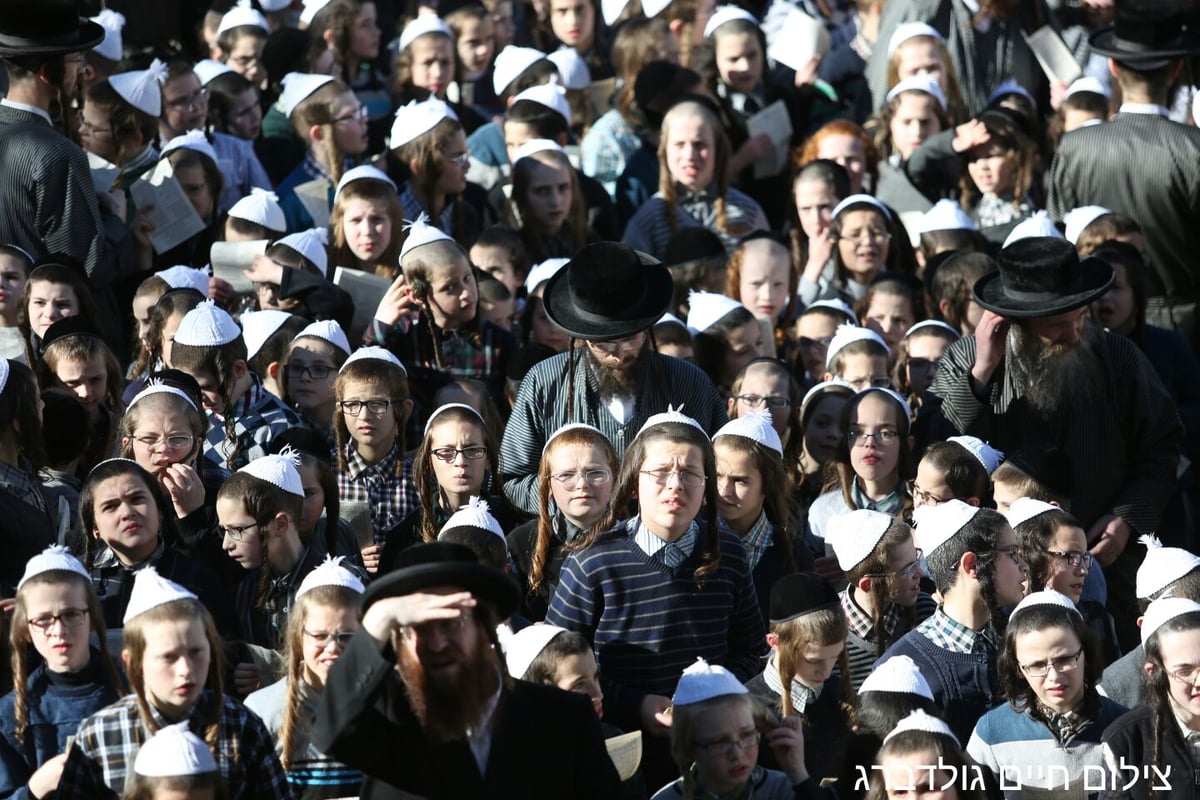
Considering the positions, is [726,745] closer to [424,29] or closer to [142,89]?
[142,89]

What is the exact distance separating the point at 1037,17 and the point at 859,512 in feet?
20.1

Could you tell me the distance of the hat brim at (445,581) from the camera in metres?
4.29

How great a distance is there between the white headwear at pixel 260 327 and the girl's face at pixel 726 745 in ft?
11.0

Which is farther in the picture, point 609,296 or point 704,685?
point 609,296

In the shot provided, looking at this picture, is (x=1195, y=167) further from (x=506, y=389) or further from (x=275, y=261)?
(x=275, y=261)

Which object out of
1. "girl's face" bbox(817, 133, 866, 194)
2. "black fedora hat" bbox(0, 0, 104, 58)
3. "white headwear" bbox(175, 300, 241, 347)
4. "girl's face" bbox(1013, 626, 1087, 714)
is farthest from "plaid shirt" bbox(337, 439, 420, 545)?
"girl's face" bbox(817, 133, 866, 194)

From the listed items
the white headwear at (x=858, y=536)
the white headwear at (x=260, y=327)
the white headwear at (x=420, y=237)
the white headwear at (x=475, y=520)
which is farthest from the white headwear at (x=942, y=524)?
the white headwear at (x=260, y=327)

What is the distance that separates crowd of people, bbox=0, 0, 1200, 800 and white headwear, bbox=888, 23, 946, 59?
3 centimetres

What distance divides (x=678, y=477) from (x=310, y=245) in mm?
3079

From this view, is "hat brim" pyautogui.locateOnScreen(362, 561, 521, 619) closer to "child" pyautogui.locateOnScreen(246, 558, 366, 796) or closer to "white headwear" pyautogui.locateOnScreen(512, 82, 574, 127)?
"child" pyautogui.locateOnScreen(246, 558, 366, 796)

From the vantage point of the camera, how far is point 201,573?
6539mm

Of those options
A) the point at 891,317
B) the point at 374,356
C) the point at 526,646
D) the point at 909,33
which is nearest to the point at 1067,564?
the point at 526,646

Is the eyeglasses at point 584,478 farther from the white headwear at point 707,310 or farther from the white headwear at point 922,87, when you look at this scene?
the white headwear at point 922,87

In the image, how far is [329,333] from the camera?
26.5 ft
